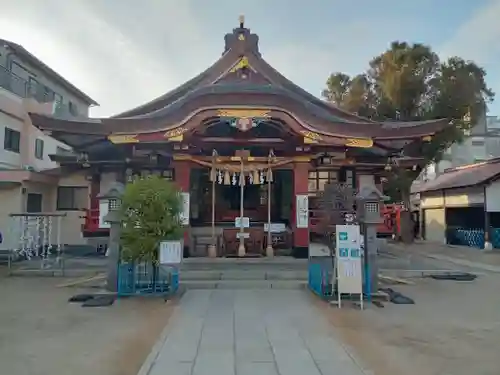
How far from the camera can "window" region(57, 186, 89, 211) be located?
18.5 m

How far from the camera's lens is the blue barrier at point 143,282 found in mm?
9305

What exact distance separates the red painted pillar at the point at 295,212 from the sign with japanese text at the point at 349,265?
5.38 m

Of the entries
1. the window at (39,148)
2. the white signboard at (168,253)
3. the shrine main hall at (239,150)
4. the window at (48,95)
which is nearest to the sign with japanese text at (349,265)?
the white signboard at (168,253)

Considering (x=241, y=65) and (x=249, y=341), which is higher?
(x=241, y=65)

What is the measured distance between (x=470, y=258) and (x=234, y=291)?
12.9m

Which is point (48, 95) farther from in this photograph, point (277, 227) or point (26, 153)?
point (277, 227)

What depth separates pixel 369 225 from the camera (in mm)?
9391

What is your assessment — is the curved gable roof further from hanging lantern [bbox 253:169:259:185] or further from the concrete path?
the concrete path

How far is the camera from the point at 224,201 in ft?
51.4

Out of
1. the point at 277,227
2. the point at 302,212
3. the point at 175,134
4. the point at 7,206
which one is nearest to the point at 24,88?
the point at 7,206

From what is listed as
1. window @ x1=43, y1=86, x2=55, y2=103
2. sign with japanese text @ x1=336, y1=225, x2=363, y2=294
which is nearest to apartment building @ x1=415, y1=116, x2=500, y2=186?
window @ x1=43, y1=86, x2=55, y2=103

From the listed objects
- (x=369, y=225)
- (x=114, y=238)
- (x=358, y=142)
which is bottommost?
(x=114, y=238)

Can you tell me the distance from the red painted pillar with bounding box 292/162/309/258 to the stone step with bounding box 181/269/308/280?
2503mm

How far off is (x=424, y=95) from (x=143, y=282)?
20.4 metres
